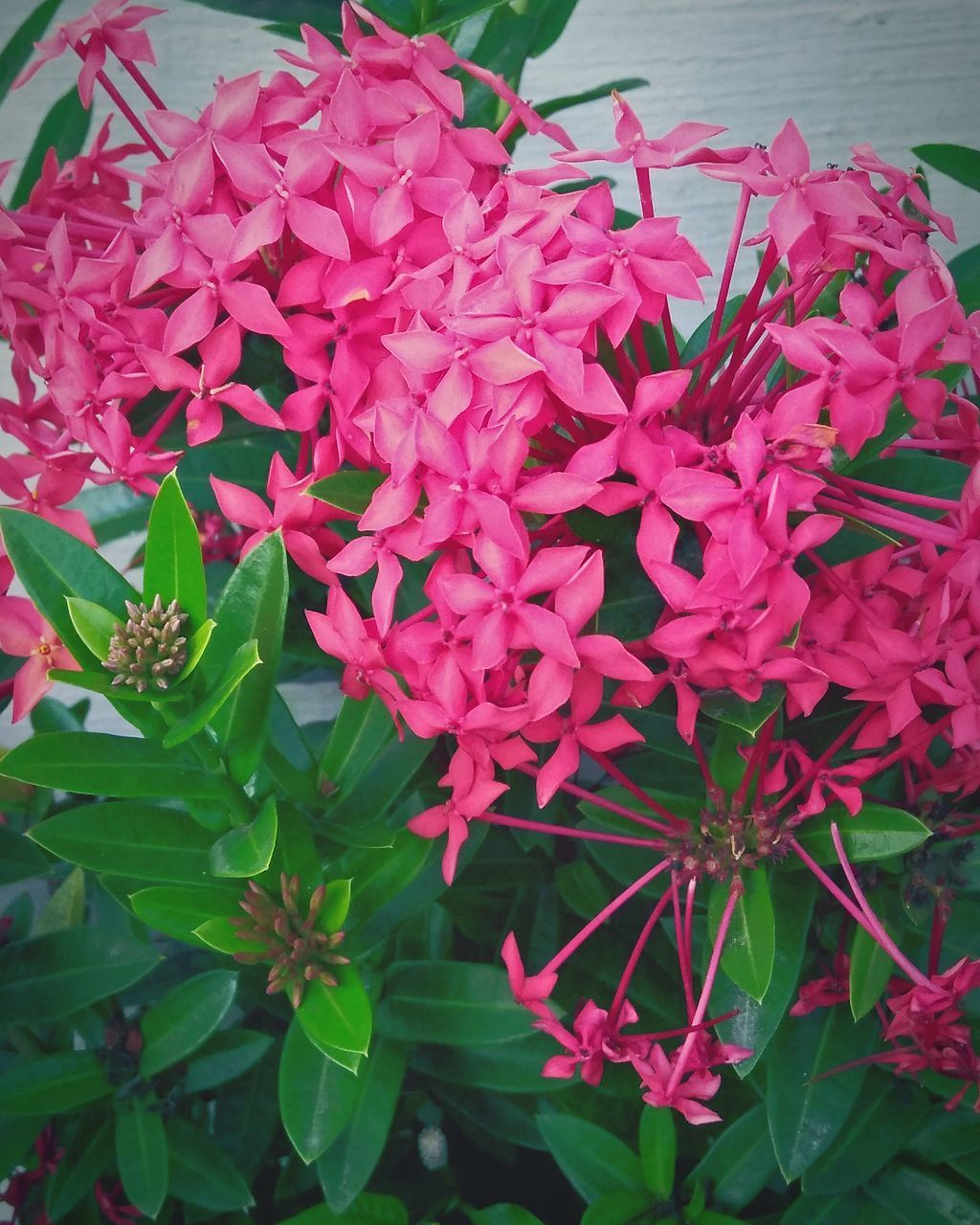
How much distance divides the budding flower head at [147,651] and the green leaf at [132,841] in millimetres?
107

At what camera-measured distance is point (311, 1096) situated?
0.56m

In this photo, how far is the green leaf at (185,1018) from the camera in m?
0.62

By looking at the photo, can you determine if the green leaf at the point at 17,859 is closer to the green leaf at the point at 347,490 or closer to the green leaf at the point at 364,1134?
the green leaf at the point at 364,1134

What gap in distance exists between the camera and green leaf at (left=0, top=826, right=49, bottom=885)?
2.23 feet

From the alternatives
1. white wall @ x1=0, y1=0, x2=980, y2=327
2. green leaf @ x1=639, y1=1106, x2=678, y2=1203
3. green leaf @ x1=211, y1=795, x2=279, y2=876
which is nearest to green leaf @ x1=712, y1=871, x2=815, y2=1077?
green leaf @ x1=639, y1=1106, x2=678, y2=1203

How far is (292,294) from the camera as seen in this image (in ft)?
1.58

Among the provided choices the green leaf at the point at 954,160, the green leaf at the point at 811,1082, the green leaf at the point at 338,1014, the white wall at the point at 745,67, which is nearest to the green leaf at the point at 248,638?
the green leaf at the point at 338,1014

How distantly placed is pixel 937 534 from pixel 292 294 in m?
0.29

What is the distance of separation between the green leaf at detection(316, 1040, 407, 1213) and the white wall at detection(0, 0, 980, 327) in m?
0.80

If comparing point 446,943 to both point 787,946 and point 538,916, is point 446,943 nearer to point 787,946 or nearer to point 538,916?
point 538,916

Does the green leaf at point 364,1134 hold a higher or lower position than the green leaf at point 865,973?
lower

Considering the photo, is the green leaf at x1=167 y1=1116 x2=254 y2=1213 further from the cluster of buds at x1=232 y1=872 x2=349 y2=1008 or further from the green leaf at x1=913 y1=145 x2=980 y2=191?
the green leaf at x1=913 y1=145 x2=980 y2=191

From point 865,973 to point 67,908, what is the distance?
0.54m

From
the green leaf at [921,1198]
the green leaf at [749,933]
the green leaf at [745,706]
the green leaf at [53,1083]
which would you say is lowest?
the green leaf at [921,1198]
